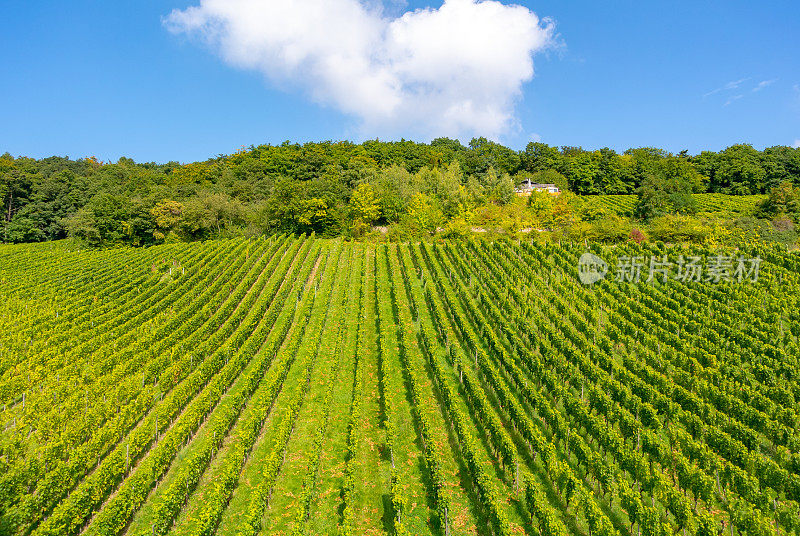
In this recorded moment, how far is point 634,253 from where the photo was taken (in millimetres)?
41031

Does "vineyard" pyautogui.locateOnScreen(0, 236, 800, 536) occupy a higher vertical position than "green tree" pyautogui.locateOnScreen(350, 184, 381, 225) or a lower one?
lower

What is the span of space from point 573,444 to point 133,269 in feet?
139

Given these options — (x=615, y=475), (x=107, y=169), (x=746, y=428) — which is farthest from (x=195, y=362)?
(x=107, y=169)

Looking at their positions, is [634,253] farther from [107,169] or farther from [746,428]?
[107,169]

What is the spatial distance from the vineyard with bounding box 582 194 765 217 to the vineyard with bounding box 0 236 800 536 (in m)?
40.1

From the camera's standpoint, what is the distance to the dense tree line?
59031 mm

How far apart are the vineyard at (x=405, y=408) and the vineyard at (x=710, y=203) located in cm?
4013

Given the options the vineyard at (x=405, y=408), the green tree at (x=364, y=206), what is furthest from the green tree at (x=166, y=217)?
the green tree at (x=364, y=206)

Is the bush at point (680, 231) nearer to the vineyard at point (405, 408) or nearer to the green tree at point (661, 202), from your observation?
the vineyard at point (405, 408)

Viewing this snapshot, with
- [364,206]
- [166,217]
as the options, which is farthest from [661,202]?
[166,217]

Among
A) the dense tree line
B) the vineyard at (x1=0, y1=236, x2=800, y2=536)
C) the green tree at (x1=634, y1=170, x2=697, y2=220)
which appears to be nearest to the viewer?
the vineyard at (x1=0, y1=236, x2=800, y2=536)

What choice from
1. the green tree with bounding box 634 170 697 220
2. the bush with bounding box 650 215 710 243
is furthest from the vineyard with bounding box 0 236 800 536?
the green tree with bounding box 634 170 697 220

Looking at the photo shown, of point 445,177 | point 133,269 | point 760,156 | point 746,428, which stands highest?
point 760,156

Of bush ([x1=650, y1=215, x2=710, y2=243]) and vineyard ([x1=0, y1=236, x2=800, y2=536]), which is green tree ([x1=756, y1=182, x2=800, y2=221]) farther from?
vineyard ([x1=0, y1=236, x2=800, y2=536])
